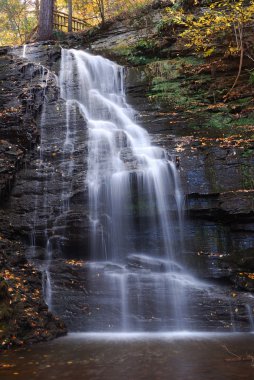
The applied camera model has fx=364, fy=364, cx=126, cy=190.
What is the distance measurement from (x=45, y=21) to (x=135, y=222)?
13.2 meters

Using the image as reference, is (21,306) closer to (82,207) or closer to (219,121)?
(82,207)

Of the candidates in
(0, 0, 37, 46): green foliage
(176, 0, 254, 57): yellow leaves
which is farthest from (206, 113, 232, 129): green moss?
(0, 0, 37, 46): green foliage

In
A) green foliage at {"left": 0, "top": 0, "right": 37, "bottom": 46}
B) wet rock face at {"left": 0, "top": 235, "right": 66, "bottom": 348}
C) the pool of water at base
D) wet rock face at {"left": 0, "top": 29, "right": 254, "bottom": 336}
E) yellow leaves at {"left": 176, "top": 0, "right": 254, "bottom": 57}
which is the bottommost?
the pool of water at base

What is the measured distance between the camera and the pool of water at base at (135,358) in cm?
411

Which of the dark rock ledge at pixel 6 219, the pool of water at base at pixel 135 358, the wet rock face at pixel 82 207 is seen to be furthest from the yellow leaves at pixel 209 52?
the pool of water at base at pixel 135 358

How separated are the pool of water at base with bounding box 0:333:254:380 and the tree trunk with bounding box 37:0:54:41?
15238 mm

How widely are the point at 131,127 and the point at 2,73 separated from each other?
224 inches

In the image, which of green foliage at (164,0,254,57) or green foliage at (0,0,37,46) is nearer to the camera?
green foliage at (164,0,254,57)

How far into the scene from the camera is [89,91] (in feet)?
42.3

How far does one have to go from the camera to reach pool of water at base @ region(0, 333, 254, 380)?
162 inches

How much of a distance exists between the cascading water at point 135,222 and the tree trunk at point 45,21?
8.37m

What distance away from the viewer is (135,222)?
27.8 feet

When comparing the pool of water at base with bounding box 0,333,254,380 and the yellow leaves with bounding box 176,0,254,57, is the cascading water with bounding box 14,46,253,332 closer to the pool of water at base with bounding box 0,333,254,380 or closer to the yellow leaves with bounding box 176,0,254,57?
the pool of water at base with bounding box 0,333,254,380

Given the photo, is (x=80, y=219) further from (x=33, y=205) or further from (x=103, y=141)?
(x=103, y=141)
